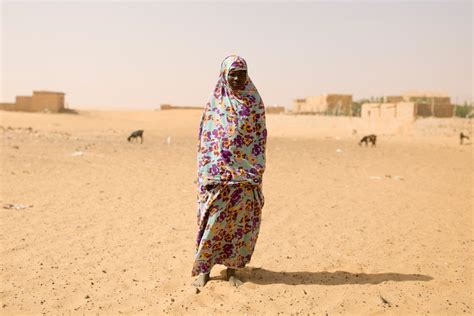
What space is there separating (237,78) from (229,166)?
0.71 m

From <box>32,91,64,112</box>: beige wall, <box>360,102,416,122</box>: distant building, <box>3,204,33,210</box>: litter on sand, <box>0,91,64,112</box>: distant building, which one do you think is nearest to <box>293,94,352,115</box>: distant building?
<box>360,102,416,122</box>: distant building

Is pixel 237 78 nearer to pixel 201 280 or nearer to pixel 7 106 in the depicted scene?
pixel 201 280

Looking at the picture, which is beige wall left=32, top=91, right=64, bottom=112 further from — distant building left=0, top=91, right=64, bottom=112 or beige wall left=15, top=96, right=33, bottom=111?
beige wall left=15, top=96, right=33, bottom=111

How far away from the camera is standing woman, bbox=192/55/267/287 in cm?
400

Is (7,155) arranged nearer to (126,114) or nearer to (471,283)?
(471,283)

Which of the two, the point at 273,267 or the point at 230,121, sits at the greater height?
the point at 230,121

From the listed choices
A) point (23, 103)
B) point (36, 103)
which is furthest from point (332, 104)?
point (23, 103)

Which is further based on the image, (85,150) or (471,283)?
(85,150)

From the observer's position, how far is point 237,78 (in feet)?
12.9

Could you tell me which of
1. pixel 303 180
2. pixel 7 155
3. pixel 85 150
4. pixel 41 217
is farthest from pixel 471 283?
pixel 85 150

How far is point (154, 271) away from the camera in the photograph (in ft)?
15.2

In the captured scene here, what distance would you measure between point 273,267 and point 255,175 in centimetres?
125

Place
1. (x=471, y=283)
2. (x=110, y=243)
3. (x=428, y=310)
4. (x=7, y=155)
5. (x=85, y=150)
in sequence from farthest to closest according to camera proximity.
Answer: (x=85, y=150)
(x=7, y=155)
(x=110, y=243)
(x=471, y=283)
(x=428, y=310)

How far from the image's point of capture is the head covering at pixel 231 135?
4.00 metres
